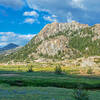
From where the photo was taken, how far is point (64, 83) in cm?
7462

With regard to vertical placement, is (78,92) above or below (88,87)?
above

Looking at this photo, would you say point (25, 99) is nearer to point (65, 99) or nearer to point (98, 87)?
point (65, 99)

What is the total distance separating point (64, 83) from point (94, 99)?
1463 inches

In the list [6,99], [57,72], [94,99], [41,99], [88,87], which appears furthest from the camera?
[57,72]

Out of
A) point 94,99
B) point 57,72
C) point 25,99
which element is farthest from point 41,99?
point 57,72

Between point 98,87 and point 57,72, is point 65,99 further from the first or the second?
point 57,72

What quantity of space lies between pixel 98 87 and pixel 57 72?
49.2 metres

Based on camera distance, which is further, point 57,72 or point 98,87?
point 57,72

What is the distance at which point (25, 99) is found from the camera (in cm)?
3397

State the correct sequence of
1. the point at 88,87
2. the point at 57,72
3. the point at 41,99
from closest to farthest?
1. the point at 41,99
2. the point at 88,87
3. the point at 57,72

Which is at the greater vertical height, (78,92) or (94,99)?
(78,92)

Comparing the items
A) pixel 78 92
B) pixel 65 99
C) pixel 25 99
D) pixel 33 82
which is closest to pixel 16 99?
pixel 25 99

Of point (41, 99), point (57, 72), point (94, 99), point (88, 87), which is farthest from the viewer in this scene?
point (57, 72)

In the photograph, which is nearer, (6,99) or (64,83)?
(6,99)
